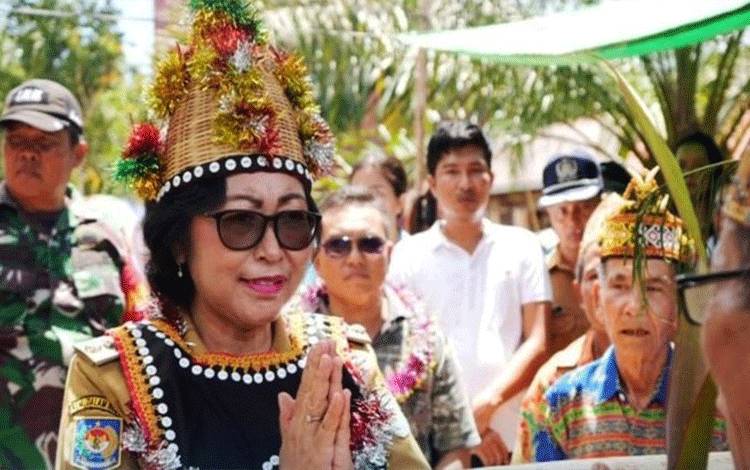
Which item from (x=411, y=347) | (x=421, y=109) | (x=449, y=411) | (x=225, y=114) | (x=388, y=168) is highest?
(x=421, y=109)

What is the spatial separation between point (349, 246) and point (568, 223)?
1.58 metres

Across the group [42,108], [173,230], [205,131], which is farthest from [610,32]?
[42,108]

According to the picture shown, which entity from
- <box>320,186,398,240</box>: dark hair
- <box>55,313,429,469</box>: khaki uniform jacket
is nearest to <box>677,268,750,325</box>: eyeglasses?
<box>55,313,429,469</box>: khaki uniform jacket

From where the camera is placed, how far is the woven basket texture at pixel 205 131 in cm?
328

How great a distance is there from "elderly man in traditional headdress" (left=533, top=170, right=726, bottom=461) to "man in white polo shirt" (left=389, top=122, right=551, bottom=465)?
1273 millimetres

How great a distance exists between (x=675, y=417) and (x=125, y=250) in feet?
11.4

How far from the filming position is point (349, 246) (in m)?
5.28

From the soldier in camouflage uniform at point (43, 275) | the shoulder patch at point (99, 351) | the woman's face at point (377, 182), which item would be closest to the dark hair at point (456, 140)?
the woman's face at point (377, 182)

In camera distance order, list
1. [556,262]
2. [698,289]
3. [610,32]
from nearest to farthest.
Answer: [698,289] < [610,32] < [556,262]

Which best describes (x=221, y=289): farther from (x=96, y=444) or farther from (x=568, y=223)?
(x=568, y=223)

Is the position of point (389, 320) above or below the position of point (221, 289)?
above

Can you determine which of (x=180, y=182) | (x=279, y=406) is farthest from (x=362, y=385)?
(x=180, y=182)

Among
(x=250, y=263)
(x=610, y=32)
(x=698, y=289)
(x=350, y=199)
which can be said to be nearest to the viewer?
(x=698, y=289)

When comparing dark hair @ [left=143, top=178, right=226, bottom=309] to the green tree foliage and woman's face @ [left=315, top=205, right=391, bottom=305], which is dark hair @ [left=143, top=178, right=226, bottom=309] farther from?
the green tree foliage
